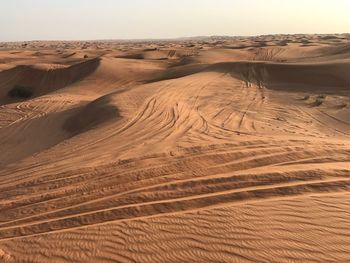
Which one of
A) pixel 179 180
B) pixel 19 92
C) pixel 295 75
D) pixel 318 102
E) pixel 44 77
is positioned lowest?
pixel 19 92

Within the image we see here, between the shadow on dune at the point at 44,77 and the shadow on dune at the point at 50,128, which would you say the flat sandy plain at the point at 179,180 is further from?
the shadow on dune at the point at 44,77

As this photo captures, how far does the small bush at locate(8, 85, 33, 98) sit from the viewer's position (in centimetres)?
2275

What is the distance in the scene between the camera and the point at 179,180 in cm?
677

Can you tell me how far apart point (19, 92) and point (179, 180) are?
18.4 meters

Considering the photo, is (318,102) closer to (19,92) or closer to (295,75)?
(295,75)

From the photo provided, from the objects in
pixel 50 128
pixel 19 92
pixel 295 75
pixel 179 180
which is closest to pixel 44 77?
pixel 19 92

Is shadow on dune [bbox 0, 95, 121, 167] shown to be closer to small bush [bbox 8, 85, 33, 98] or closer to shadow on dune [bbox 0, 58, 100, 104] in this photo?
small bush [bbox 8, 85, 33, 98]

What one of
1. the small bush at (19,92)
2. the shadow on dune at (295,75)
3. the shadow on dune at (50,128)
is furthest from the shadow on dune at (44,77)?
the shadow on dune at (50,128)

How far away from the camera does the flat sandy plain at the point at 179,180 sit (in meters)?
4.88

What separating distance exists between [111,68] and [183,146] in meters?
17.2

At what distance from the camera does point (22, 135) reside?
12.3m

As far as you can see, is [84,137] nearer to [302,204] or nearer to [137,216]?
[137,216]

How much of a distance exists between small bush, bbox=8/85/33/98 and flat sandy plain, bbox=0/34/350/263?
8319 millimetres

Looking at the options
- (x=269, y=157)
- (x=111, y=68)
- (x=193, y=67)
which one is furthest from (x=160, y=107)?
(x=111, y=68)
